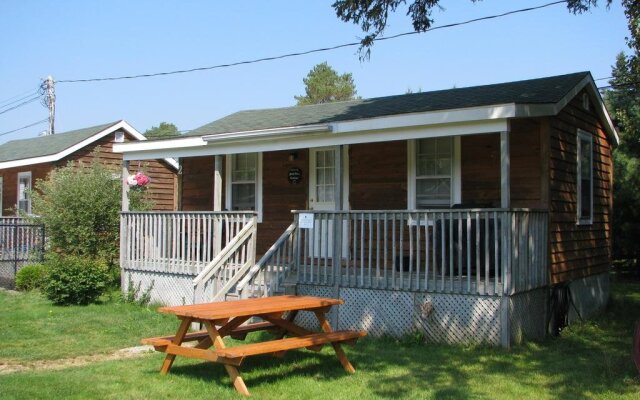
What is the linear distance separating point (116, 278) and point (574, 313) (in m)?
9.36

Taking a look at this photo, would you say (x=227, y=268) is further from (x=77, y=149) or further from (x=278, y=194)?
(x=77, y=149)

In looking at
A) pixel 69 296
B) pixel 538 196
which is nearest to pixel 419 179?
pixel 538 196

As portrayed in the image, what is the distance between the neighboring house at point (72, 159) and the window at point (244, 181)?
545 centimetres

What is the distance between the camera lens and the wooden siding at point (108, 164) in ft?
62.3

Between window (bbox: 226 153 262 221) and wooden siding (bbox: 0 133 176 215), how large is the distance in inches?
229

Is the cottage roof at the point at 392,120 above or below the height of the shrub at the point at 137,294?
above

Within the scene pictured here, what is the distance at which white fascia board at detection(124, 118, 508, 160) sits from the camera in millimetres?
8609

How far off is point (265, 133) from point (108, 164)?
10.4 meters

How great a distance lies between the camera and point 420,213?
8.66 meters

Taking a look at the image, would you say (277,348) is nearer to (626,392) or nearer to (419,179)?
(626,392)

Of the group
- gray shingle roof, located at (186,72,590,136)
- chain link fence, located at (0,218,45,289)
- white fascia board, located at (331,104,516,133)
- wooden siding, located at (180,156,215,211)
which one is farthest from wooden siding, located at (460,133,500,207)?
chain link fence, located at (0,218,45,289)

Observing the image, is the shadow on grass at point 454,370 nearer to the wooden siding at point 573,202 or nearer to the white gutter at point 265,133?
the wooden siding at point 573,202

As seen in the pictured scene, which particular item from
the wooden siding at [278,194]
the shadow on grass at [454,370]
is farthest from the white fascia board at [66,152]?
the shadow on grass at [454,370]

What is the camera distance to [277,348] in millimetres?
6227
